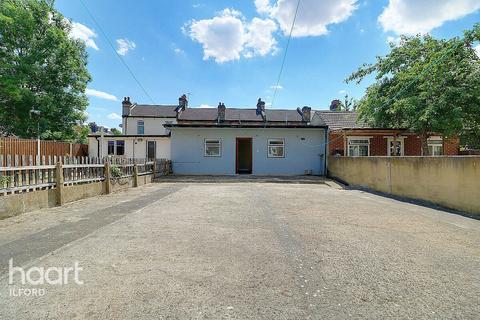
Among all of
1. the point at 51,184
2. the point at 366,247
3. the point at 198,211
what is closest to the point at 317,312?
the point at 366,247

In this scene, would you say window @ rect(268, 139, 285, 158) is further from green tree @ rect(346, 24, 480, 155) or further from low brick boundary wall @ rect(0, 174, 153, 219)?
low brick boundary wall @ rect(0, 174, 153, 219)

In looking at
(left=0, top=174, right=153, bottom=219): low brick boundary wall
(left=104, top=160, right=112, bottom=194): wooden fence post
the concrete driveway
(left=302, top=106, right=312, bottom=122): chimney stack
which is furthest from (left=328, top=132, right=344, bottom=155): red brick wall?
(left=302, top=106, right=312, bottom=122): chimney stack

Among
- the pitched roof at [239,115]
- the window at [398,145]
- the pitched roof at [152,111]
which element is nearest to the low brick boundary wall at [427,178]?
the window at [398,145]

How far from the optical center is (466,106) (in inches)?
513

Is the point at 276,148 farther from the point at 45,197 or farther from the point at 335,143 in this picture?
the point at 45,197

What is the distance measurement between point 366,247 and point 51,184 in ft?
24.2

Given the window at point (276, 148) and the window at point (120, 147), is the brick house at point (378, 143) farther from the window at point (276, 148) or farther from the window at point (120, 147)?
the window at point (120, 147)

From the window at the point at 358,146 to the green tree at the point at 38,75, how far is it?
72.3 feet

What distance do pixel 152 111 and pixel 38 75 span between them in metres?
14.6

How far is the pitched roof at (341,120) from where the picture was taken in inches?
754

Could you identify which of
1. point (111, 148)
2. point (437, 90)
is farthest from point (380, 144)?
point (111, 148)

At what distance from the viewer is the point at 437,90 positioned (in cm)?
1314

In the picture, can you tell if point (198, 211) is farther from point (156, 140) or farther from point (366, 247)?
point (156, 140)

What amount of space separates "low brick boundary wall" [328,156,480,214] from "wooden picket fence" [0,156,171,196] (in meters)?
10.5
